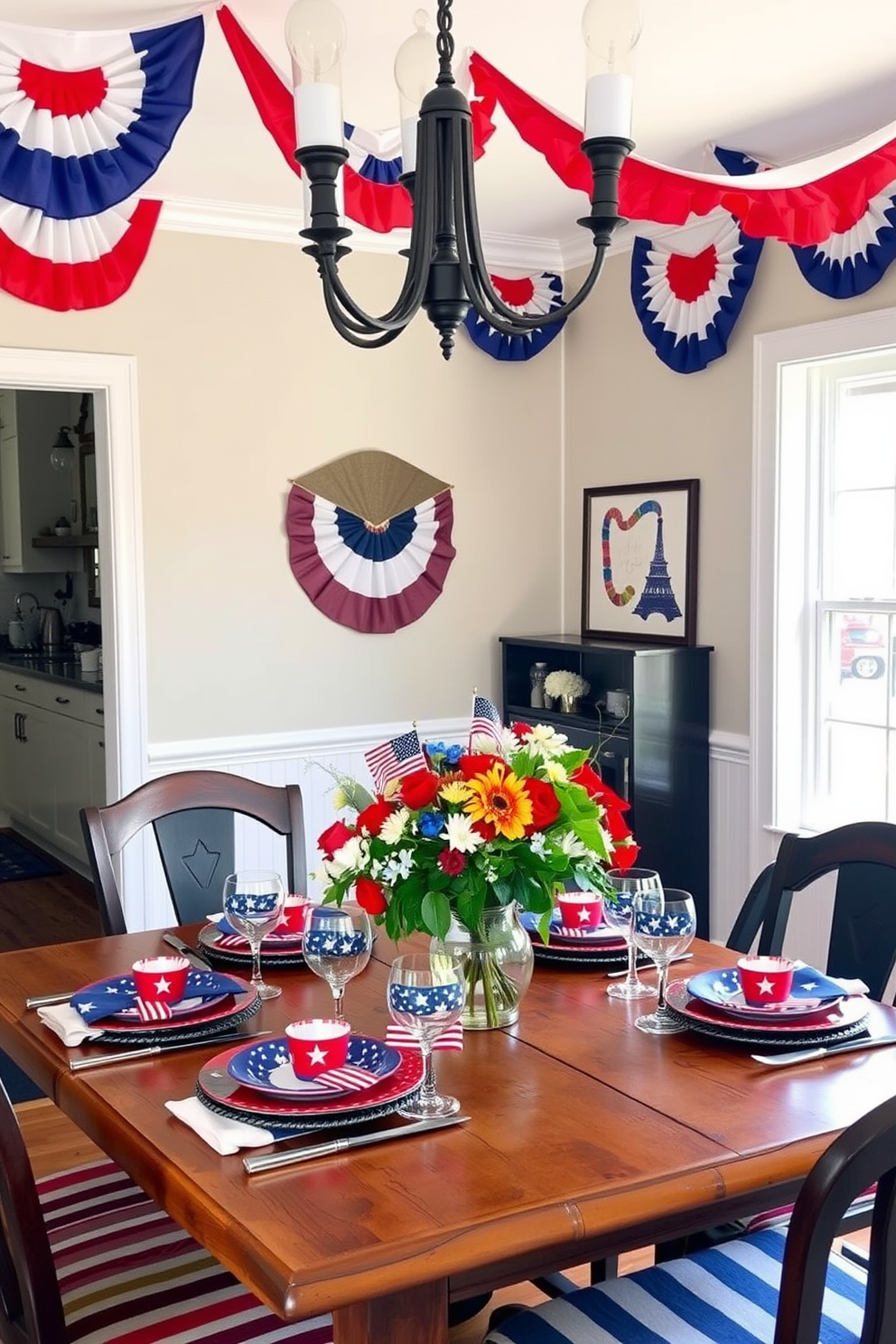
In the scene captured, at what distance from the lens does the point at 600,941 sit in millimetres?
2344

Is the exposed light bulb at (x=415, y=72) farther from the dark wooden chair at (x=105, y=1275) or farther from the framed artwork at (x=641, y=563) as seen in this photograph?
the framed artwork at (x=641, y=563)

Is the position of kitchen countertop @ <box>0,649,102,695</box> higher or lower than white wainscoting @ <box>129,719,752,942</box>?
higher

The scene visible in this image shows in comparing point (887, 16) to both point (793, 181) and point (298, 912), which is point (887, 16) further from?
point (298, 912)

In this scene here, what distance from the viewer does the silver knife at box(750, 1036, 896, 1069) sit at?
183cm

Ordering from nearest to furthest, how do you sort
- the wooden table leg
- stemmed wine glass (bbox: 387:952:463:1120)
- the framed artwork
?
the wooden table leg
stemmed wine glass (bbox: 387:952:463:1120)
the framed artwork

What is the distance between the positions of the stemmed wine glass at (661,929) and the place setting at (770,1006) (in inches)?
0.9

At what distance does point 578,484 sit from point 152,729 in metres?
1.75

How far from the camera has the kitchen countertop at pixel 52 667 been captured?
18.1 feet

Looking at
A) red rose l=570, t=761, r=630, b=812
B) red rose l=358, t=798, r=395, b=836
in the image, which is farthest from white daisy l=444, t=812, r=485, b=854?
red rose l=570, t=761, r=630, b=812

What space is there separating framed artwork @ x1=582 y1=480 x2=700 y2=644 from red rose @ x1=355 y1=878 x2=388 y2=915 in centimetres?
259

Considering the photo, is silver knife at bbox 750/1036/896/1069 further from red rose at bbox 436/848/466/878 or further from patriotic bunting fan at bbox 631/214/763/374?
patriotic bunting fan at bbox 631/214/763/374

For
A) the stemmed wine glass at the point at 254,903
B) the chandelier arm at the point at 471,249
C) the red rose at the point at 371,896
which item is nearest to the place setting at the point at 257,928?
the stemmed wine glass at the point at 254,903

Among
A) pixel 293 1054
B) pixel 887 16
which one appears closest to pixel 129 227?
pixel 887 16

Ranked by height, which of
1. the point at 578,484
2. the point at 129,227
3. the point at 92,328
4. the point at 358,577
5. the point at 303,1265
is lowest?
the point at 303,1265
